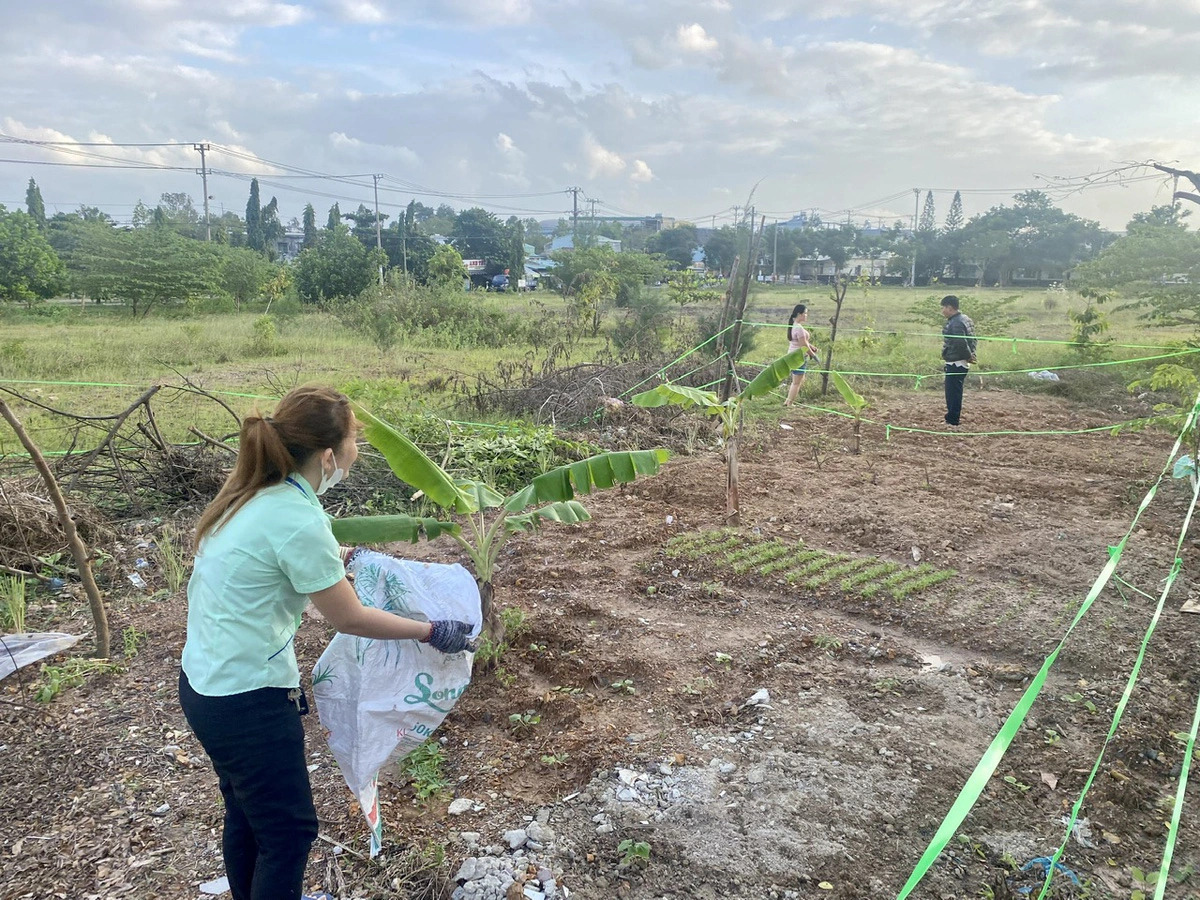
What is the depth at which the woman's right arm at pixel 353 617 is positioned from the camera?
1.97 metres

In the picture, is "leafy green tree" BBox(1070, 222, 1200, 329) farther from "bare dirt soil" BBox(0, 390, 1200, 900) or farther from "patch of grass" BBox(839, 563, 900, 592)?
"patch of grass" BBox(839, 563, 900, 592)

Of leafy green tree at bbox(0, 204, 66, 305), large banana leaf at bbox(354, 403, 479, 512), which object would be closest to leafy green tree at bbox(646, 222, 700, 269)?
leafy green tree at bbox(0, 204, 66, 305)

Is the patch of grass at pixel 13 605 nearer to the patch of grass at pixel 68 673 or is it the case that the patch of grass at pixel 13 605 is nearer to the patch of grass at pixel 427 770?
the patch of grass at pixel 68 673

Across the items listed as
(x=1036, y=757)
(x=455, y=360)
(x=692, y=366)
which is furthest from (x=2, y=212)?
(x=1036, y=757)

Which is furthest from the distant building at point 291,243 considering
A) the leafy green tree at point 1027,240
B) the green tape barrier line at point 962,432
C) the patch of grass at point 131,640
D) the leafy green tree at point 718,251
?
the patch of grass at point 131,640

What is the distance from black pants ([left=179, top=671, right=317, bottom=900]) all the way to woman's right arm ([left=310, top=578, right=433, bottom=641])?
0.24 meters

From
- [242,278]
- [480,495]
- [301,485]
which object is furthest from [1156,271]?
[242,278]

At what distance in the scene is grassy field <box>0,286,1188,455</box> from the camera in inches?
395

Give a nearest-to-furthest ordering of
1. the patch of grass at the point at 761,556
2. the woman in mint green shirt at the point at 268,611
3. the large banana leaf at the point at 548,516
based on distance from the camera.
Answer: the woman in mint green shirt at the point at 268,611, the large banana leaf at the point at 548,516, the patch of grass at the point at 761,556

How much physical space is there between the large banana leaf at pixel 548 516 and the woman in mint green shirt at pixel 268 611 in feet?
5.31

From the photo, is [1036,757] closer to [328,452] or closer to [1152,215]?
[328,452]

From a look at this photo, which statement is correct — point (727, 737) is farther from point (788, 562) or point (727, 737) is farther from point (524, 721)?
point (788, 562)

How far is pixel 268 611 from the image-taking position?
197cm

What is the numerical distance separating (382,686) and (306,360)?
499 inches
